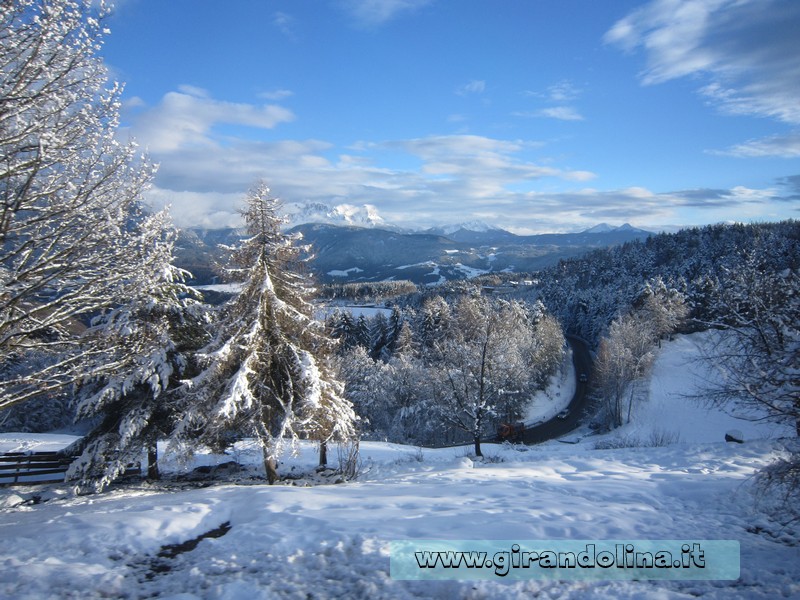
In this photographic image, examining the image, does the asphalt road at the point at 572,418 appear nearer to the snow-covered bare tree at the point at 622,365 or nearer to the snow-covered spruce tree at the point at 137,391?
the snow-covered bare tree at the point at 622,365

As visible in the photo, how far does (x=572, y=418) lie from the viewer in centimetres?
4903

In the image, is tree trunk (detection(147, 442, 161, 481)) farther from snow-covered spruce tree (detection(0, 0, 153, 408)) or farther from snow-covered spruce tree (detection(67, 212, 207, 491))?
snow-covered spruce tree (detection(0, 0, 153, 408))

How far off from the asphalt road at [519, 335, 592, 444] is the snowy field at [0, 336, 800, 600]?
31.7 m

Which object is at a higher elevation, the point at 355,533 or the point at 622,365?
the point at 355,533

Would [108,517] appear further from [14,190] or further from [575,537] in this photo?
[575,537]

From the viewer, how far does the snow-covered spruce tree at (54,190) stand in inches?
196

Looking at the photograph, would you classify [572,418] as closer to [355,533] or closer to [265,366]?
[265,366]

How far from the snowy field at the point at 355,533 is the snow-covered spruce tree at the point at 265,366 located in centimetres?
231

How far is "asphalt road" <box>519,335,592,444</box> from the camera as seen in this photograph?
1671 inches

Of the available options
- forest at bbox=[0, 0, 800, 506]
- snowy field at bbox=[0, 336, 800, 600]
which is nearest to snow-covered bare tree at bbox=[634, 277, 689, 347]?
forest at bbox=[0, 0, 800, 506]

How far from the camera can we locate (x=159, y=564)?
6.23m

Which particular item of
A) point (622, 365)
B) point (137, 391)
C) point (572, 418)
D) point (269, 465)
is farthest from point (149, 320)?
point (572, 418)

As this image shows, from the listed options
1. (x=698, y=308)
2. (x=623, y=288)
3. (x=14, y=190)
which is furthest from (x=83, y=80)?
(x=623, y=288)

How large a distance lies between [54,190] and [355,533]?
657 centimetres
